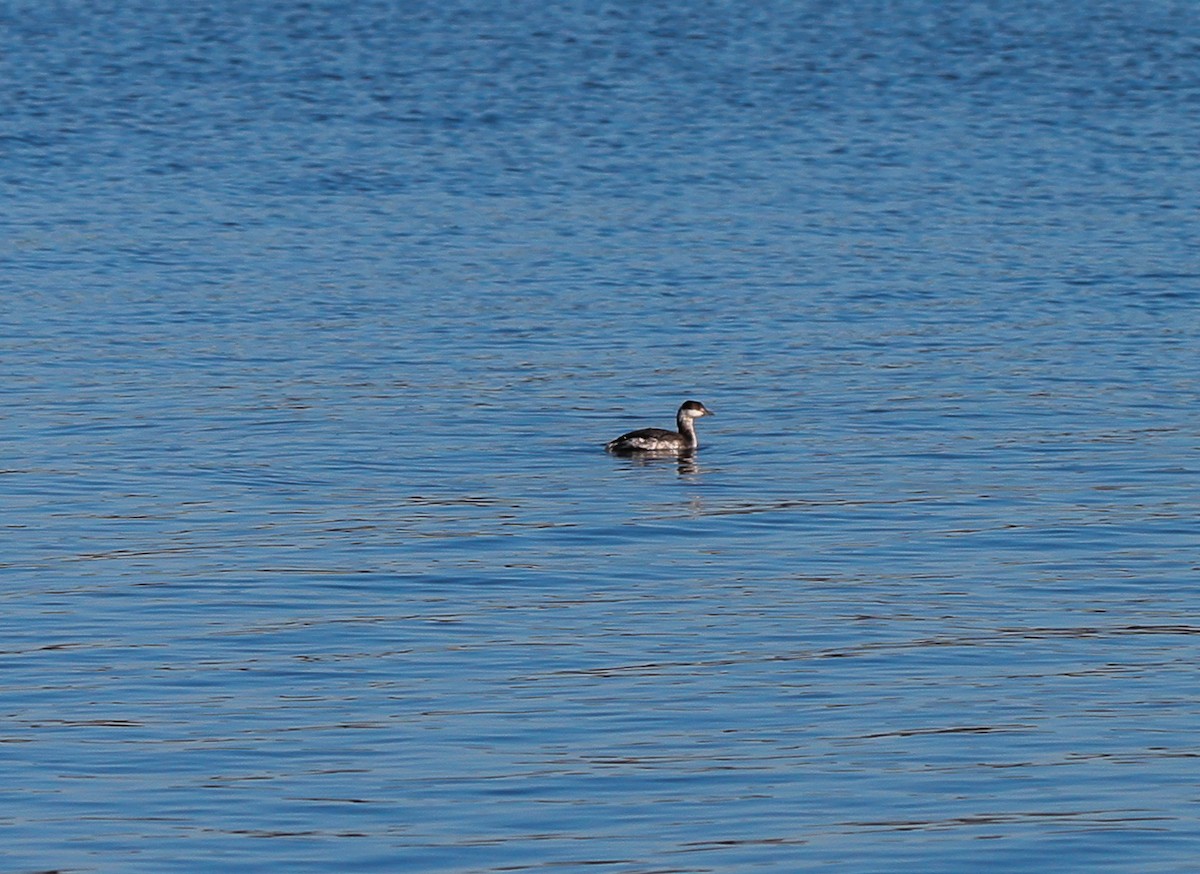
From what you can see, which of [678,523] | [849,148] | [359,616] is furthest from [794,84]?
[359,616]

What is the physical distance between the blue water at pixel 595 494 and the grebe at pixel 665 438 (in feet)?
1.04

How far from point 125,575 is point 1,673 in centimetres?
259

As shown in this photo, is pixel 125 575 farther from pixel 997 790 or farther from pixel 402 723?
pixel 997 790

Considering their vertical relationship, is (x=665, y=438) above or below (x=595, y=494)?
below

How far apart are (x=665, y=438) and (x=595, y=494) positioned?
166 cm

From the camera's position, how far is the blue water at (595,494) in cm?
1241

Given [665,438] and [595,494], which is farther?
[665,438]

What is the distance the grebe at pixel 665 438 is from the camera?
2177 centimetres

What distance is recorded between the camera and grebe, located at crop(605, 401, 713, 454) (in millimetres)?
21766

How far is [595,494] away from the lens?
2038cm

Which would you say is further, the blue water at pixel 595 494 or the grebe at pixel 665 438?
the grebe at pixel 665 438

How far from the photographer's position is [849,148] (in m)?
44.1

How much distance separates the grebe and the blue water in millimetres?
318

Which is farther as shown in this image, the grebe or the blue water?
the grebe
